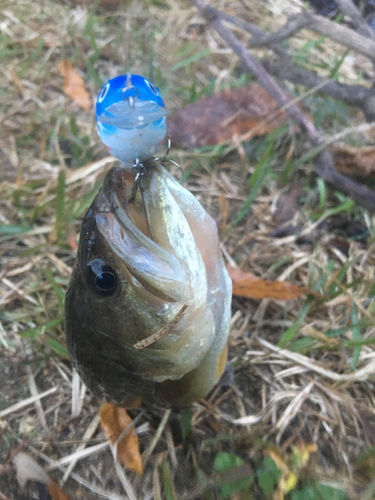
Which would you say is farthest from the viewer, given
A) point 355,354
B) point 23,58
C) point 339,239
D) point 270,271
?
point 23,58

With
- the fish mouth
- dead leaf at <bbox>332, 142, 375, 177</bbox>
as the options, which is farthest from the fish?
dead leaf at <bbox>332, 142, 375, 177</bbox>

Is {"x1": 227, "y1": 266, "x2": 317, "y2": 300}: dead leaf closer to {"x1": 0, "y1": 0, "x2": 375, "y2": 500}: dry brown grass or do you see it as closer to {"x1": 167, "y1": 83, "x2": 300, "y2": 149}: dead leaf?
{"x1": 0, "y1": 0, "x2": 375, "y2": 500}: dry brown grass

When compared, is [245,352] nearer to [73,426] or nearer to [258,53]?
[73,426]

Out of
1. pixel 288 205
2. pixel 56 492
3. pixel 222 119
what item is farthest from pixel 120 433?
pixel 222 119

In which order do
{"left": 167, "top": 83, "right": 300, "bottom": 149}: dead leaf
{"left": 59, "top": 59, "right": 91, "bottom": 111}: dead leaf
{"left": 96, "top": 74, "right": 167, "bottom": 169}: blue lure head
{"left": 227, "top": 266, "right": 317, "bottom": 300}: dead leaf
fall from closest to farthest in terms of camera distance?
{"left": 96, "top": 74, "right": 167, "bottom": 169}: blue lure head < {"left": 227, "top": 266, "right": 317, "bottom": 300}: dead leaf < {"left": 167, "top": 83, "right": 300, "bottom": 149}: dead leaf < {"left": 59, "top": 59, "right": 91, "bottom": 111}: dead leaf

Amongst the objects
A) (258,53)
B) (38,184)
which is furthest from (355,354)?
(258,53)

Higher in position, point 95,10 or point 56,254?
point 95,10

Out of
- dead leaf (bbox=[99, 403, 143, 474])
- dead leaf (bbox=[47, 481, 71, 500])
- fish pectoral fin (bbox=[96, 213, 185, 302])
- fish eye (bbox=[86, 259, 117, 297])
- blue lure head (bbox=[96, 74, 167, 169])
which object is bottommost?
dead leaf (bbox=[47, 481, 71, 500])

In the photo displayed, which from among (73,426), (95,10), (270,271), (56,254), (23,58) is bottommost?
(73,426)
